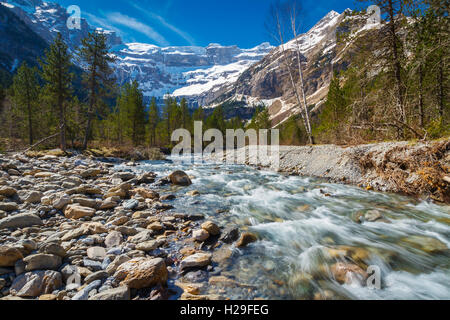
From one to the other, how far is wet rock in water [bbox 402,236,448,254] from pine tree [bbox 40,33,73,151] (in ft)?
76.8

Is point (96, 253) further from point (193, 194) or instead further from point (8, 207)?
point (193, 194)

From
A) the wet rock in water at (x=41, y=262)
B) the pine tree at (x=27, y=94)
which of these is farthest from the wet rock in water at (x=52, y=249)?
the pine tree at (x=27, y=94)

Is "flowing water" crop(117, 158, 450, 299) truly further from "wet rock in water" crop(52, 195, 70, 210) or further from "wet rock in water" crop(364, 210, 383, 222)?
"wet rock in water" crop(52, 195, 70, 210)

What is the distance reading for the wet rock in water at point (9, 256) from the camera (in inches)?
91.4

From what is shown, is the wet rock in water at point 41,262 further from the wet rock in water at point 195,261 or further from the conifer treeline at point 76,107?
the conifer treeline at point 76,107

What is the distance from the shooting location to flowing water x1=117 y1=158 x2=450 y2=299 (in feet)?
8.30

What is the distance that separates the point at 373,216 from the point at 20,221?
7.99 meters

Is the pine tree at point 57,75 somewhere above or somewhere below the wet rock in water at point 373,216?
above

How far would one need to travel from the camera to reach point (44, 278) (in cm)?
225

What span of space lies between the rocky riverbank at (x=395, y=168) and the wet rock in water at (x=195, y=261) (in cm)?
698

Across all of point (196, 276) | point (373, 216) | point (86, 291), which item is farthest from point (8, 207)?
point (373, 216)

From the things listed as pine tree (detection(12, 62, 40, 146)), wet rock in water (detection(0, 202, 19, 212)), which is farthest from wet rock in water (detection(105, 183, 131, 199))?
pine tree (detection(12, 62, 40, 146))

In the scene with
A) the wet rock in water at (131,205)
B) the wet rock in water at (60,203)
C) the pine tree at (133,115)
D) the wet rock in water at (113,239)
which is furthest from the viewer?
the pine tree at (133,115)
